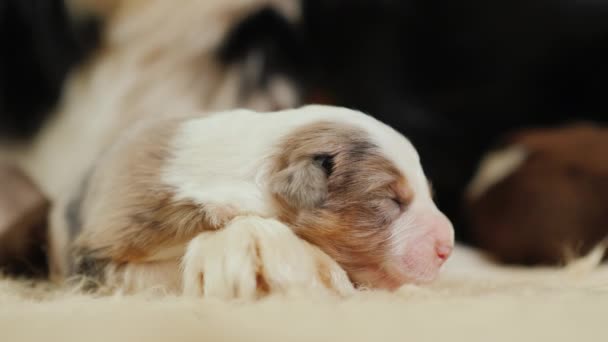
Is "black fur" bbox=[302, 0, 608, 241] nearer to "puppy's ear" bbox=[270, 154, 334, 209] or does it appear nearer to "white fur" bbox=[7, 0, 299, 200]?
"white fur" bbox=[7, 0, 299, 200]

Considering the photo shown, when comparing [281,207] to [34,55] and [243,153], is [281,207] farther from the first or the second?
[34,55]

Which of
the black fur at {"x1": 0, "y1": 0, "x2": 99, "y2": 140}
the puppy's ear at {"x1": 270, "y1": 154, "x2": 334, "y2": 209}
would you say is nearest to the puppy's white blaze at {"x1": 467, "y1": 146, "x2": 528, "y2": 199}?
the black fur at {"x1": 0, "y1": 0, "x2": 99, "y2": 140}

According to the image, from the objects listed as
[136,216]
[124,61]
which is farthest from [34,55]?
[136,216]

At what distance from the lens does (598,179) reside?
4.61 feet

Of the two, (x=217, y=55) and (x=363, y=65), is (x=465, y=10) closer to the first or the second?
(x=363, y=65)

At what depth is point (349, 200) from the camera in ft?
2.14

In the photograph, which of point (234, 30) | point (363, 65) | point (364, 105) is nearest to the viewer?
point (234, 30)

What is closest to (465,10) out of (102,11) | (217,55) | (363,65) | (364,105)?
(363,65)

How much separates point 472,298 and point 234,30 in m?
0.86

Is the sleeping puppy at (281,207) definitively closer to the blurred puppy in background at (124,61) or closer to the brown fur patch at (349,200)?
the brown fur patch at (349,200)

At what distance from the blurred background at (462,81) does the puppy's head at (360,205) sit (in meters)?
0.68

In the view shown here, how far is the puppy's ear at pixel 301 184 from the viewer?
63cm

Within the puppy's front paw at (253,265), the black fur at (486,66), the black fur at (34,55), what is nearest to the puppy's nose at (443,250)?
the puppy's front paw at (253,265)

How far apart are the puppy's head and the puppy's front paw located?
0.11ft
